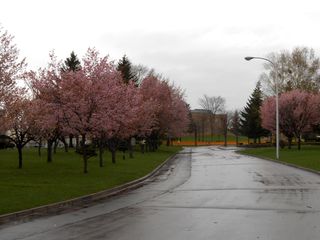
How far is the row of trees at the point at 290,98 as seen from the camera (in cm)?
5944

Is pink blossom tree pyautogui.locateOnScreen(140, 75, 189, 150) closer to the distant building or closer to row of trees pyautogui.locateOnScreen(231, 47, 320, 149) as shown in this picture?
row of trees pyautogui.locateOnScreen(231, 47, 320, 149)

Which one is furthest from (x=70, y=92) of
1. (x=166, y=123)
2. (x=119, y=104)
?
(x=166, y=123)

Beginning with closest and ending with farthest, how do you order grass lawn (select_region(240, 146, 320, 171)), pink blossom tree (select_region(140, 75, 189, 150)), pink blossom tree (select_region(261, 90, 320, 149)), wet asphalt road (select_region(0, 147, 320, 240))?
wet asphalt road (select_region(0, 147, 320, 240))
grass lawn (select_region(240, 146, 320, 171))
pink blossom tree (select_region(261, 90, 320, 149))
pink blossom tree (select_region(140, 75, 189, 150))

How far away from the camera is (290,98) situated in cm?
5994

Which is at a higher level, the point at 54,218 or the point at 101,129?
the point at 101,129

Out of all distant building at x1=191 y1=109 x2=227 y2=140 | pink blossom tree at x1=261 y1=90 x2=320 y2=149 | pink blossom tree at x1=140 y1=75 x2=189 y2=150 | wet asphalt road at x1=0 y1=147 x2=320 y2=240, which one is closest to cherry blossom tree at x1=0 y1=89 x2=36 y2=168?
wet asphalt road at x1=0 y1=147 x2=320 y2=240

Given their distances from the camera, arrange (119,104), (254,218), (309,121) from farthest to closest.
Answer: (309,121), (119,104), (254,218)

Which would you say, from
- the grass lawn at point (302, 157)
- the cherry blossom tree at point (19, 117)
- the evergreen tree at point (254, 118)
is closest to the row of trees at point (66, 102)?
the cherry blossom tree at point (19, 117)

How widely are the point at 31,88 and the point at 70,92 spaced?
1050 cm

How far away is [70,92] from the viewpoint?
85.4 feet

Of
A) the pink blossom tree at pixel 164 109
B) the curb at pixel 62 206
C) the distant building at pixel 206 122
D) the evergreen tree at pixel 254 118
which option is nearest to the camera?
the curb at pixel 62 206

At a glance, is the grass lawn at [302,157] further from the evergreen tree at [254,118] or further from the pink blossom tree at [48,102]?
the evergreen tree at [254,118]

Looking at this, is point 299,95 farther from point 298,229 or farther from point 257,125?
point 298,229

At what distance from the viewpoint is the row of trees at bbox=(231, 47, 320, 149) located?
5944 cm
